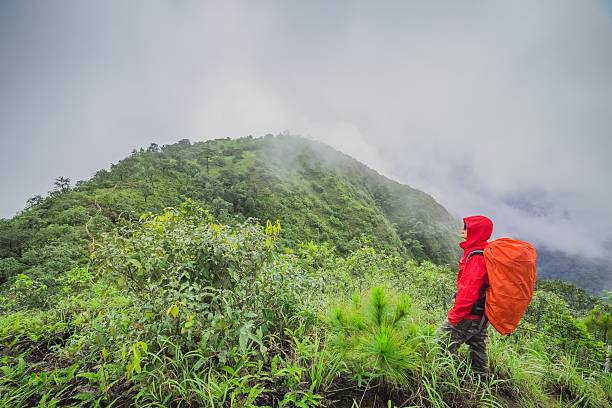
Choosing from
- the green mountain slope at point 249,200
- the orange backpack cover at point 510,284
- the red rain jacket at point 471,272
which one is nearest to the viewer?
the orange backpack cover at point 510,284

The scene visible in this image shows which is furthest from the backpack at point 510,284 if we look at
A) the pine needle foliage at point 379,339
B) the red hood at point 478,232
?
the pine needle foliage at point 379,339

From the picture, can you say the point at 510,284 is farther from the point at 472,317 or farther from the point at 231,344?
the point at 231,344

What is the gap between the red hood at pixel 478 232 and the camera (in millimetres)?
3223

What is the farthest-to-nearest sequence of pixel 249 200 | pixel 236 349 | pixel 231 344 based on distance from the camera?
pixel 249 200
pixel 231 344
pixel 236 349

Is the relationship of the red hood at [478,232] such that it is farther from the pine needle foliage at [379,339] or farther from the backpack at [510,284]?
the pine needle foliage at [379,339]

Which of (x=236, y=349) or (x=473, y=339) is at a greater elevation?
(x=473, y=339)

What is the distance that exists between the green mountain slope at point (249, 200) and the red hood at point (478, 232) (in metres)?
3.77

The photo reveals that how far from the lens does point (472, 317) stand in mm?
3000

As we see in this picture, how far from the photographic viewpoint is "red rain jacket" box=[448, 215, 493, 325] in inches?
118

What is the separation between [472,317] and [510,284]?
1.72 ft

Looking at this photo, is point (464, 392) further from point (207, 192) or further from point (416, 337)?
point (207, 192)

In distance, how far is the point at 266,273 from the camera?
3.17 meters

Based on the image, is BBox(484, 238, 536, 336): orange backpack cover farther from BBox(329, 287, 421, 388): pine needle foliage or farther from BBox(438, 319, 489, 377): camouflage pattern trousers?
BBox(329, 287, 421, 388): pine needle foliage

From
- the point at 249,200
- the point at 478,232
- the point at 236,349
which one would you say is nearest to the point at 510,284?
the point at 478,232
